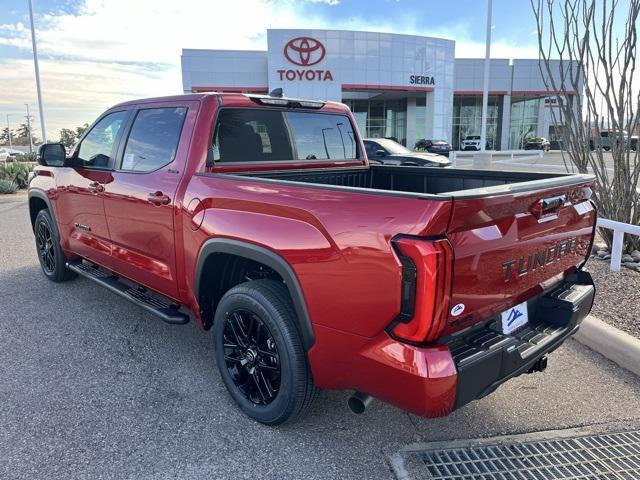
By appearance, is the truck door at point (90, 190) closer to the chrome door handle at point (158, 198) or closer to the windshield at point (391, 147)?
the chrome door handle at point (158, 198)

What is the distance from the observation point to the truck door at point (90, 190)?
417 cm

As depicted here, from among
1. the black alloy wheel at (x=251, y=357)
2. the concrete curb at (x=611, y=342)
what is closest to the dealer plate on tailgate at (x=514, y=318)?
the black alloy wheel at (x=251, y=357)

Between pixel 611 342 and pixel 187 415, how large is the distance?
10.2ft

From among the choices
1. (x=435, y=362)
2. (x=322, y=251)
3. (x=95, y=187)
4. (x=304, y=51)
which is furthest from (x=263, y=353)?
(x=304, y=51)

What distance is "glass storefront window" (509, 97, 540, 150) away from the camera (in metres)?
45.9

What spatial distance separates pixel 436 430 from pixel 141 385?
1969mm

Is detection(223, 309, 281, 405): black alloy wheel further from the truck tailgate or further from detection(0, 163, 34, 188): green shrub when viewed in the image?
detection(0, 163, 34, 188): green shrub

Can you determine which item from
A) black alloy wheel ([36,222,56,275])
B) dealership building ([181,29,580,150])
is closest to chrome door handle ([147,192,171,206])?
black alloy wheel ([36,222,56,275])

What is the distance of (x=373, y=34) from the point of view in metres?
34.9

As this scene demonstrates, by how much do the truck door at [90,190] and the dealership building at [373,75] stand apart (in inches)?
1127

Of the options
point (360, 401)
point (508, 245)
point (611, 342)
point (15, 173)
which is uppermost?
point (508, 245)

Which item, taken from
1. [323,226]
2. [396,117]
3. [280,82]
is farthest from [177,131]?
[396,117]

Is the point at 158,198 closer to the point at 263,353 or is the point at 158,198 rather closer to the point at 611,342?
the point at 263,353

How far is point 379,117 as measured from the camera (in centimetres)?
4291
